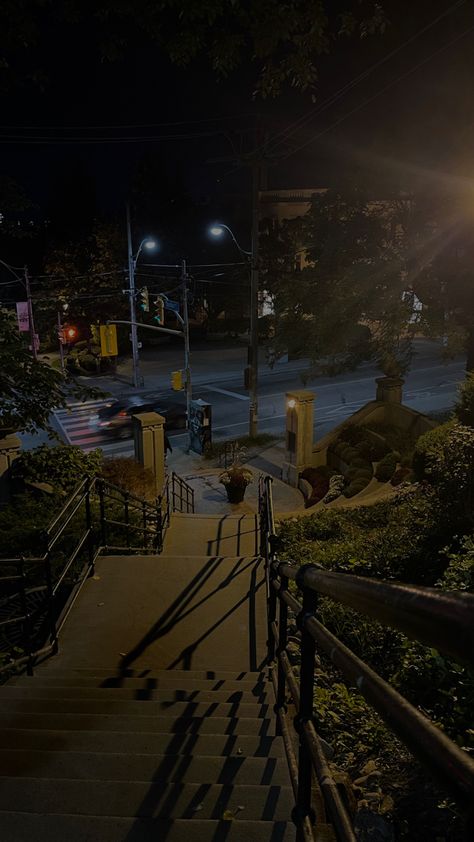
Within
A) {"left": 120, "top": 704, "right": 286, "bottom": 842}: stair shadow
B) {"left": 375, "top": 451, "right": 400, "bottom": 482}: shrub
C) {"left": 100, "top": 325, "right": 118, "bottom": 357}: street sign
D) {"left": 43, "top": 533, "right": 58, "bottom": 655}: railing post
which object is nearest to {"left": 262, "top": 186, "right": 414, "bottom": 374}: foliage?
{"left": 375, "top": 451, "right": 400, "bottom": 482}: shrub

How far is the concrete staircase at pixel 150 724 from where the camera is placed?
2363 mm

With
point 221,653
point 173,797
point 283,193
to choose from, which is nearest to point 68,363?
point 283,193

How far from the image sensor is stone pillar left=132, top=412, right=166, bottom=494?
13.4 m

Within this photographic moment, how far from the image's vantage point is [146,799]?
8.31 ft

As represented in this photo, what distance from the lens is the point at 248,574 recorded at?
7250 mm

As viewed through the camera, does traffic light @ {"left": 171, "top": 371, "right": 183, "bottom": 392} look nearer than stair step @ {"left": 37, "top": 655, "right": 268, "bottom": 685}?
No

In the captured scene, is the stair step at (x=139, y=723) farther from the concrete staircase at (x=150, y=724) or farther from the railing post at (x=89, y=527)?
the railing post at (x=89, y=527)

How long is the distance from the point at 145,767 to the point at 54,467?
1001 centimetres

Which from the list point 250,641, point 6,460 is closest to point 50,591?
point 250,641

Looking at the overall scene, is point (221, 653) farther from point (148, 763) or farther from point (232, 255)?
point (232, 255)

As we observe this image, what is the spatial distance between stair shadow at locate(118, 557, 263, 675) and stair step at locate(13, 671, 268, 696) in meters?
0.27

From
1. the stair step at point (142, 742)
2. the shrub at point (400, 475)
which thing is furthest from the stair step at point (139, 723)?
the shrub at point (400, 475)

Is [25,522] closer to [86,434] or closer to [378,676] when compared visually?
[378,676]

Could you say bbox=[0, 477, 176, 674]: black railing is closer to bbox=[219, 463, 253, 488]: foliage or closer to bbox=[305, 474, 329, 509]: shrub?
bbox=[219, 463, 253, 488]: foliage
